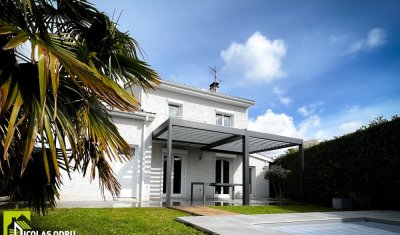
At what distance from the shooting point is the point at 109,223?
313 inches

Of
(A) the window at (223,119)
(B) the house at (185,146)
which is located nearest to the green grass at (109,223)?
(B) the house at (185,146)

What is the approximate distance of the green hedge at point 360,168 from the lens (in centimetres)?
1320

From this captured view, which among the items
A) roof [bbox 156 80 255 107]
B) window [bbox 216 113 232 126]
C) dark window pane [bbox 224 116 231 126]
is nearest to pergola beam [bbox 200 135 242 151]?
window [bbox 216 113 232 126]

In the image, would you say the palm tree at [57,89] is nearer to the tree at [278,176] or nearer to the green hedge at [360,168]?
the green hedge at [360,168]

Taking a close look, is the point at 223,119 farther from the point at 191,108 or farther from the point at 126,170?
the point at 126,170

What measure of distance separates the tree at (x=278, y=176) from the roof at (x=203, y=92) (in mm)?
4801

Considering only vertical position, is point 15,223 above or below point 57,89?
below

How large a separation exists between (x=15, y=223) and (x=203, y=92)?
48.9ft

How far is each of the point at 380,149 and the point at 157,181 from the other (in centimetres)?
1148

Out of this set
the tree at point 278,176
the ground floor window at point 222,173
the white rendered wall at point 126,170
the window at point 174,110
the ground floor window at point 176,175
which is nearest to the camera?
the white rendered wall at point 126,170

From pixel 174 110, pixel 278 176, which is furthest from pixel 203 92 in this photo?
pixel 278 176

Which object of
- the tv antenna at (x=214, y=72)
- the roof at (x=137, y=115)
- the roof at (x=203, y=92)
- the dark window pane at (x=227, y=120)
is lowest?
the roof at (x=137, y=115)

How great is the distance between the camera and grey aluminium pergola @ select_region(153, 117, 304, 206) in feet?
43.5

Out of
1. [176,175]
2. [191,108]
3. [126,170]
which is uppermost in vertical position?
[191,108]
